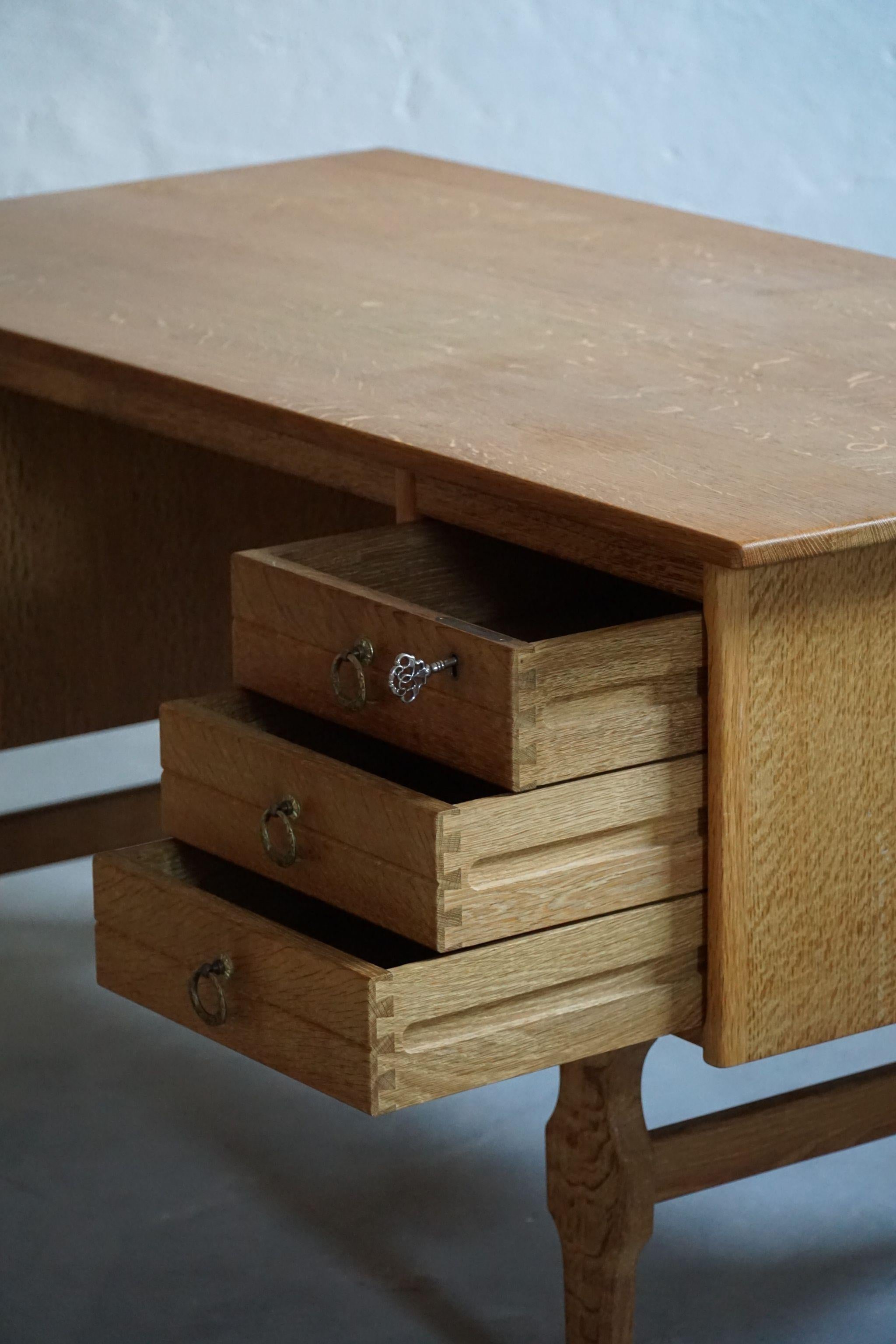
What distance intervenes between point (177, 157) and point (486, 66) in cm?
61

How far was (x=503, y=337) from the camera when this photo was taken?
1.85 metres

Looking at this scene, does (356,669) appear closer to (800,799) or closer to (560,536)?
(560,536)

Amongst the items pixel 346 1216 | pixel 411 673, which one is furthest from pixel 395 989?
pixel 346 1216

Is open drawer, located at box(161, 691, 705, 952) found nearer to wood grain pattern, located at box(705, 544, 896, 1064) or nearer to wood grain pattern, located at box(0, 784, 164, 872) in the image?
wood grain pattern, located at box(705, 544, 896, 1064)

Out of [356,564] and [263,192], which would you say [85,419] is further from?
[356,564]

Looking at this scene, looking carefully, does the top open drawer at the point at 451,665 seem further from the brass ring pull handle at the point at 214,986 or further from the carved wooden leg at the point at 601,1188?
the carved wooden leg at the point at 601,1188

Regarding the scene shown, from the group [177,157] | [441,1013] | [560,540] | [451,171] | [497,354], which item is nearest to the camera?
[441,1013]

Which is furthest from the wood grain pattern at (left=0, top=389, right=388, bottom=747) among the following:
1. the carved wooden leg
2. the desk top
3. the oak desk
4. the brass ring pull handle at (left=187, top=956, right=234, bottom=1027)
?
the brass ring pull handle at (left=187, top=956, right=234, bottom=1027)

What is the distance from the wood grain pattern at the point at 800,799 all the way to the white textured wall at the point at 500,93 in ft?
7.34

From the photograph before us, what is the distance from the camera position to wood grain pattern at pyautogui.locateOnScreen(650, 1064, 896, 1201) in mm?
1695

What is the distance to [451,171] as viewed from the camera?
2.71 meters

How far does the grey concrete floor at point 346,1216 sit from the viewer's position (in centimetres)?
190

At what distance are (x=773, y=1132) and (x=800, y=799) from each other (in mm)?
446

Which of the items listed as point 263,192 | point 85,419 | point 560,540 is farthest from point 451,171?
point 560,540
